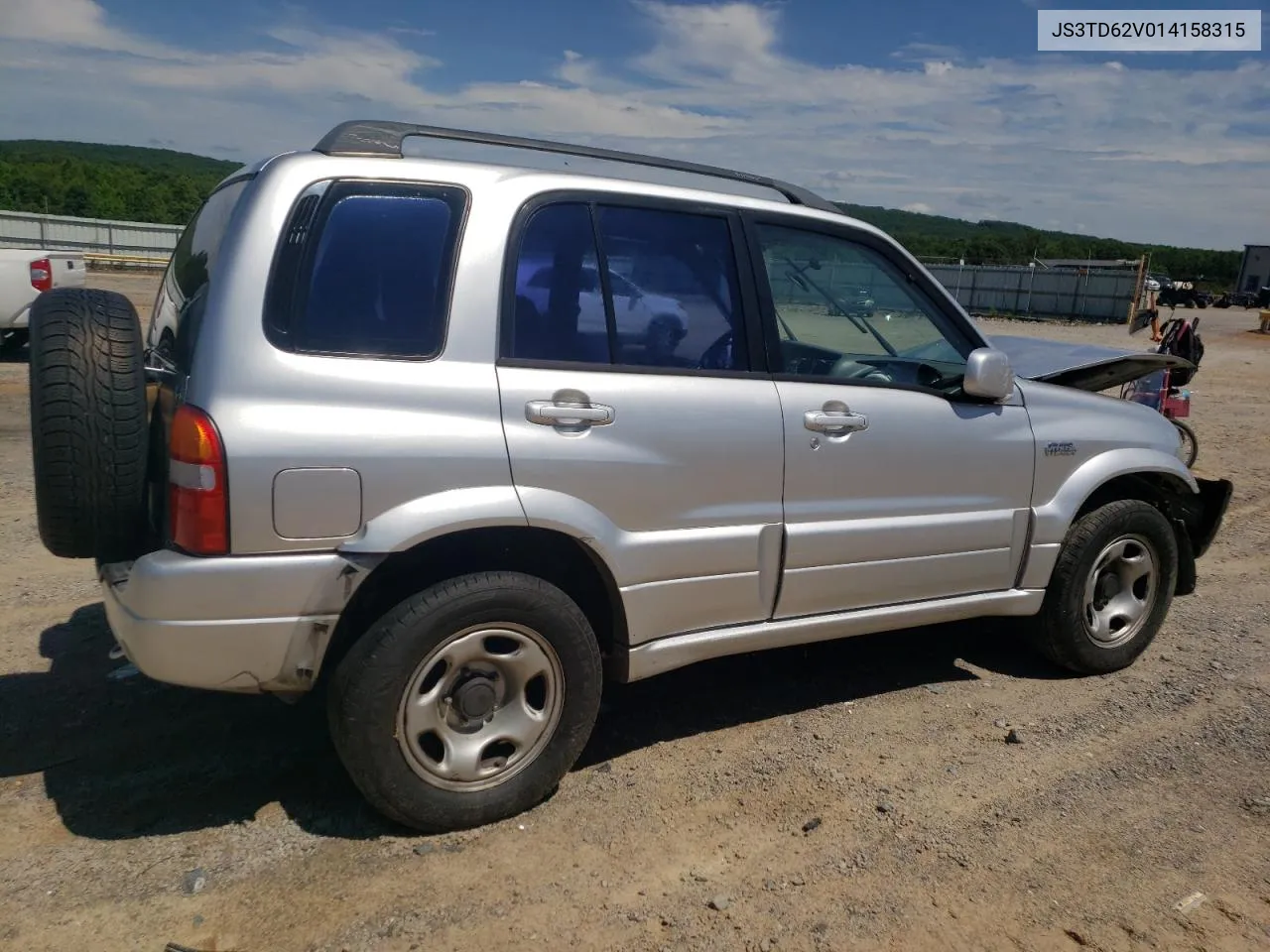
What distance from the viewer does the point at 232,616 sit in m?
2.89

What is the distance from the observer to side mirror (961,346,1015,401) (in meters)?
4.02

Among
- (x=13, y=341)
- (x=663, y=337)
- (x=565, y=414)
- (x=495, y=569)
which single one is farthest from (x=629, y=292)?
(x=13, y=341)

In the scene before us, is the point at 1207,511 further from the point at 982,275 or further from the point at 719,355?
the point at 982,275

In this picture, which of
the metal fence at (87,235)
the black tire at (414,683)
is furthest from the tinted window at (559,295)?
the metal fence at (87,235)

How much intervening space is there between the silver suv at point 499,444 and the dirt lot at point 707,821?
384mm

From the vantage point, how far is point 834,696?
4.55m

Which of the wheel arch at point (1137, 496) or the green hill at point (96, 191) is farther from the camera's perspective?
the green hill at point (96, 191)

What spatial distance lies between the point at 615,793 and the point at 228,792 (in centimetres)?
128

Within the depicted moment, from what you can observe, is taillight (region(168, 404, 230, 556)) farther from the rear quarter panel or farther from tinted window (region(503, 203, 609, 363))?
tinted window (region(503, 203, 609, 363))

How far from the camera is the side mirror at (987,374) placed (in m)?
4.02

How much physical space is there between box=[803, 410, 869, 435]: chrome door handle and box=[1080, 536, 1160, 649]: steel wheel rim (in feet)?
5.42

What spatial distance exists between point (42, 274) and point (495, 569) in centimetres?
1225

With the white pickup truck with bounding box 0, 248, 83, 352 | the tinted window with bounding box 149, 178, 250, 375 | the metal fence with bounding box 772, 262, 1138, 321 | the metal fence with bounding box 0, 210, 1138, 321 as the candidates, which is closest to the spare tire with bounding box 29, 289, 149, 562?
the tinted window with bounding box 149, 178, 250, 375

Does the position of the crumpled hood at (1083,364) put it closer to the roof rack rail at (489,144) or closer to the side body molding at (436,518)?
A: the roof rack rail at (489,144)
